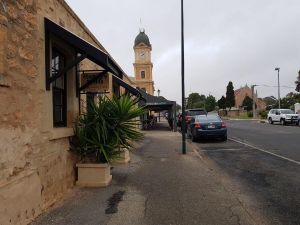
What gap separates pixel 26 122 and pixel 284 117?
37.5m

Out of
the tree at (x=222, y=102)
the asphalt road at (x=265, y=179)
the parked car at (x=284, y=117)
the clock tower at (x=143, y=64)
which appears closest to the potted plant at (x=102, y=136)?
the asphalt road at (x=265, y=179)

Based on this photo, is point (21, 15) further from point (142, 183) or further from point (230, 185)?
point (230, 185)

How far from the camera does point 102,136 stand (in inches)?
339

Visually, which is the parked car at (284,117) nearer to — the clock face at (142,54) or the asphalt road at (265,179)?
the asphalt road at (265,179)

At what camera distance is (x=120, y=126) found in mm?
8883

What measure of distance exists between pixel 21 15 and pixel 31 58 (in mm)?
721

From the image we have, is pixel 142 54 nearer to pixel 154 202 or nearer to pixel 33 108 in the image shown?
pixel 154 202

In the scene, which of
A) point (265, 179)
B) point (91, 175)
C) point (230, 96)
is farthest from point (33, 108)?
point (230, 96)

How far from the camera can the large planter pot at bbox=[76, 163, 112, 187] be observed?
8688 mm

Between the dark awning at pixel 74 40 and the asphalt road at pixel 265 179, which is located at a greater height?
the dark awning at pixel 74 40

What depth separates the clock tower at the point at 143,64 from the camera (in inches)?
3206

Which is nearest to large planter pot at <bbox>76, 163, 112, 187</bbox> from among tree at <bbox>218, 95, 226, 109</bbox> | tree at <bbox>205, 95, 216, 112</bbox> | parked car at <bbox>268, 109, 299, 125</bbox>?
parked car at <bbox>268, 109, 299, 125</bbox>

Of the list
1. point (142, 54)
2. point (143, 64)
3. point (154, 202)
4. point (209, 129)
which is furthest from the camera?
point (142, 54)

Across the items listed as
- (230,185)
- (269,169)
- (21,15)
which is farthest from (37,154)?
(269,169)
